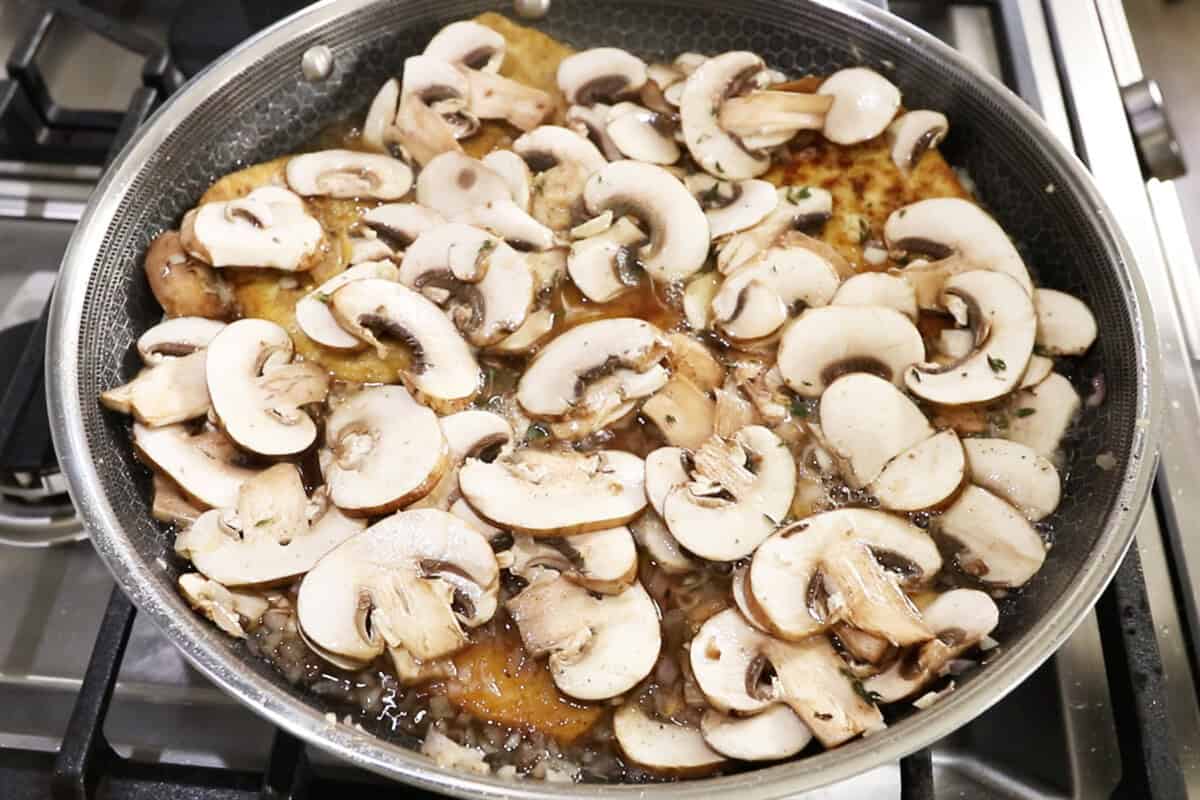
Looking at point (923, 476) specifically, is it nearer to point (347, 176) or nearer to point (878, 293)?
point (878, 293)

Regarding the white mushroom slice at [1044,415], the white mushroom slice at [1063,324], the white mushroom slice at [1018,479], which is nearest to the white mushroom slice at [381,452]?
the white mushroom slice at [1018,479]

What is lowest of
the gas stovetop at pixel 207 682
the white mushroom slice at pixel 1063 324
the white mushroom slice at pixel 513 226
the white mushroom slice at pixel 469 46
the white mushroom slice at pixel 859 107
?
the gas stovetop at pixel 207 682

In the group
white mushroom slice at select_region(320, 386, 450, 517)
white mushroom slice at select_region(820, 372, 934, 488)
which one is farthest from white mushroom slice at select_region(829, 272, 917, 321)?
white mushroom slice at select_region(320, 386, 450, 517)

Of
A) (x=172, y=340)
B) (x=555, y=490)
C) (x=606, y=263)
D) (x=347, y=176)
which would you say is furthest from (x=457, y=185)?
(x=555, y=490)

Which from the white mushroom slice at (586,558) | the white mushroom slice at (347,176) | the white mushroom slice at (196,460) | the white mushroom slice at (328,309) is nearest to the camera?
the white mushroom slice at (586,558)

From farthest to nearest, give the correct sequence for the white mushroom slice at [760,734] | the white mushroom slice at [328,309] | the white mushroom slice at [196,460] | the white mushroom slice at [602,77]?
the white mushroom slice at [602,77] → the white mushroom slice at [328,309] → the white mushroom slice at [196,460] → the white mushroom slice at [760,734]

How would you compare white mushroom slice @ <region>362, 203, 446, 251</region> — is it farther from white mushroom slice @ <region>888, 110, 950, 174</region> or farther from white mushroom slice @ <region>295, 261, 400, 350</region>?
white mushroom slice @ <region>888, 110, 950, 174</region>

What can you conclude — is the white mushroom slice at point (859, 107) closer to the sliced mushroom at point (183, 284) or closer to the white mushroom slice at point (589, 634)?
the white mushroom slice at point (589, 634)
